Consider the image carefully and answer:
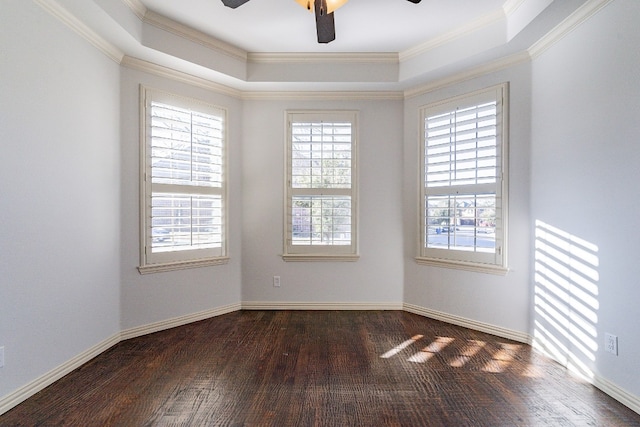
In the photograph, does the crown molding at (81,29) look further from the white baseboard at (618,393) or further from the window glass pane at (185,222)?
the white baseboard at (618,393)

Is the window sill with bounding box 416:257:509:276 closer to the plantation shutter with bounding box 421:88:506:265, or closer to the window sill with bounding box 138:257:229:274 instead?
the plantation shutter with bounding box 421:88:506:265

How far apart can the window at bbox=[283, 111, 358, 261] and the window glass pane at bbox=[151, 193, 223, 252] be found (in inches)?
33.3

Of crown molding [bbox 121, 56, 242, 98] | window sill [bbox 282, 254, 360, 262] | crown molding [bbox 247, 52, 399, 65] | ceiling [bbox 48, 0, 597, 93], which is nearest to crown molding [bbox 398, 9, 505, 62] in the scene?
ceiling [bbox 48, 0, 597, 93]

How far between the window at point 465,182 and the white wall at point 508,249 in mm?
84

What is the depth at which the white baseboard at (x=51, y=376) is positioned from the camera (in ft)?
7.14

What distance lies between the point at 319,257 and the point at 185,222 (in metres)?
1.57

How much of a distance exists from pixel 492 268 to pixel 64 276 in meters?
3.69

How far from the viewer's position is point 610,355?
7.75ft

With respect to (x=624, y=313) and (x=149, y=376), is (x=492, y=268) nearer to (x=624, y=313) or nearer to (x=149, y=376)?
(x=624, y=313)

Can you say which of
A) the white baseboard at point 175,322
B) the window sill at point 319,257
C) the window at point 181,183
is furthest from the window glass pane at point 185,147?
the white baseboard at point 175,322

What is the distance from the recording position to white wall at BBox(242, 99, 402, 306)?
425cm

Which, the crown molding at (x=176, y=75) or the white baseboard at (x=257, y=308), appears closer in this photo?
the white baseboard at (x=257, y=308)

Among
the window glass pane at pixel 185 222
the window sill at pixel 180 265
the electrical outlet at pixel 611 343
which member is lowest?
the electrical outlet at pixel 611 343

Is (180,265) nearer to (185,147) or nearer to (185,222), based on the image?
(185,222)
